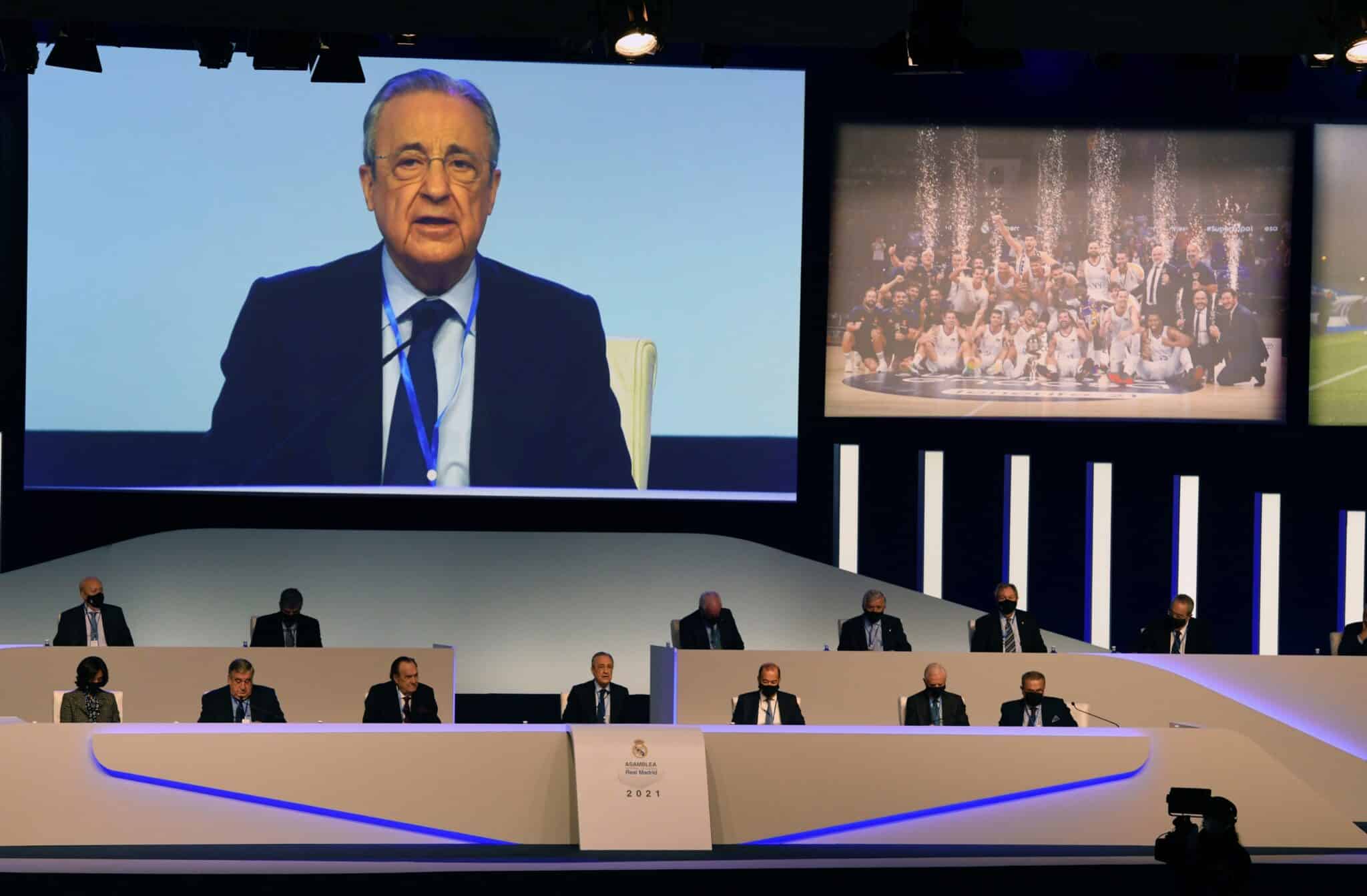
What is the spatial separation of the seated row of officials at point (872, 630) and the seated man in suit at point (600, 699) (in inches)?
31.0

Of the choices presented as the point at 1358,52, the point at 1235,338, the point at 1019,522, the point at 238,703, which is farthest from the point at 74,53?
the point at 1235,338

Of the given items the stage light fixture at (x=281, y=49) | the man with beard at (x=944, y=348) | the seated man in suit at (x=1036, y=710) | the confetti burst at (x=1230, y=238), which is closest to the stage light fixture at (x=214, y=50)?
the stage light fixture at (x=281, y=49)

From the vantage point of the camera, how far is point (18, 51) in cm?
800

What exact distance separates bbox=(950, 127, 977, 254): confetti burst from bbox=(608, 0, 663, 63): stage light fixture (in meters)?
3.88

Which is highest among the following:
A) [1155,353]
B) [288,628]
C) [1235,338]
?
[1235,338]

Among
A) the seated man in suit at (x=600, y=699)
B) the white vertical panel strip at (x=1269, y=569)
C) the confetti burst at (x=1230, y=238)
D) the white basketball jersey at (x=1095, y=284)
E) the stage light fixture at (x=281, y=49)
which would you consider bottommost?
the seated man in suit at (x=600, y=699)

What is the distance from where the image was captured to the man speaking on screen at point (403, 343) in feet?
30.3

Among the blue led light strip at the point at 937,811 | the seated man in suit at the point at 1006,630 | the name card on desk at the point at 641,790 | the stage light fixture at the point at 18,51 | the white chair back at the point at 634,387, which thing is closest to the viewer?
the name card on desk at the point at 641,790

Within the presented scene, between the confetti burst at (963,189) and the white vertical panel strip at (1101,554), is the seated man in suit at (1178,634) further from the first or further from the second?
the confetti burst at (963,189)

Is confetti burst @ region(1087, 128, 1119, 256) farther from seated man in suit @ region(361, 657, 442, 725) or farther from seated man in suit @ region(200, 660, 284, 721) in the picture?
seated man in suit @ region(200, 660, 284, 721)

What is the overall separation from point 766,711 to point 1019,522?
3.54 m

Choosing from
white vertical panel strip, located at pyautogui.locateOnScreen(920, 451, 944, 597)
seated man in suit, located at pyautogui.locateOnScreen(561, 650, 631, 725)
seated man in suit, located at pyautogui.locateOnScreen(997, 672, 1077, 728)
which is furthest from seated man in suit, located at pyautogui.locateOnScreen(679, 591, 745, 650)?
white vertical panel strip, located at pyautogui.locateOnScreen(920, 451, 944, 597)

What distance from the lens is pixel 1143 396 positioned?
9.77 metres

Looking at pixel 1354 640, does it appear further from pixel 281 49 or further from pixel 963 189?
pixel 281 49
